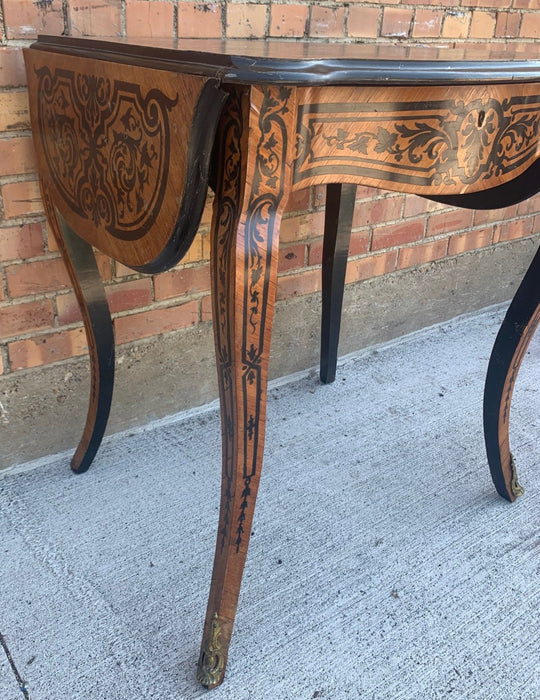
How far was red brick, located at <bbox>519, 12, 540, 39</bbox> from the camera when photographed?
6.49 ft

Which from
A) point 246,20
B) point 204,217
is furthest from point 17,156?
point 246,20

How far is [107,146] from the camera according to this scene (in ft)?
3.10

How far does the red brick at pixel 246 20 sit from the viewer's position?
4.53 feet

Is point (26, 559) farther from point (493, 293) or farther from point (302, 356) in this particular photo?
point (493, 293)

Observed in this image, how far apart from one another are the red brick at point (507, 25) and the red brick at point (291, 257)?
2.99 feet

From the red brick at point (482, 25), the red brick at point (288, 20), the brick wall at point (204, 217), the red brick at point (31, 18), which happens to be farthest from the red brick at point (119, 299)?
the red brick at point (482, 25)

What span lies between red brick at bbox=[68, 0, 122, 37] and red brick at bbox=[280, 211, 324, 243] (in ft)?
2.02

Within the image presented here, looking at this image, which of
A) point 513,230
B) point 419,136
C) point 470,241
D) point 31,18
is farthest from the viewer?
point 513,230

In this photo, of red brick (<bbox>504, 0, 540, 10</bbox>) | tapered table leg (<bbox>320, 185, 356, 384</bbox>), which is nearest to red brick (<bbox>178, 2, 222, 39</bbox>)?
tapered table leg (<bbox>320, 185, 356, 384</bbox>)

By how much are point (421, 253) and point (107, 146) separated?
4.43ft

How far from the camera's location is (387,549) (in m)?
1.31

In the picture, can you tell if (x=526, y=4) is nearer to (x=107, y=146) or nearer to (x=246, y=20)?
(x=246, y=20)

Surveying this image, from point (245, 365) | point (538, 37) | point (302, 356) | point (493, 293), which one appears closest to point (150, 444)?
point (302, 356)

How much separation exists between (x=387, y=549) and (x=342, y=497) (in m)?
0.17
